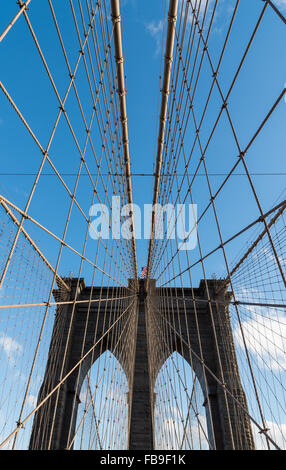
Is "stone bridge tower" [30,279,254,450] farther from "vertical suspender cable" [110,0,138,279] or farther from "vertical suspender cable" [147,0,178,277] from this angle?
"vertical suspender cable" [110,0,138,279]

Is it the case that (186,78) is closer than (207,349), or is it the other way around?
(186,78)

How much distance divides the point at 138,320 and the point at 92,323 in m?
1.98

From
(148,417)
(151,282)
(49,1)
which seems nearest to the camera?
(49,1)

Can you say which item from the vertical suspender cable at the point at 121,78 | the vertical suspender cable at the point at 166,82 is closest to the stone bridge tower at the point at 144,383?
the vertical suspender cable at the point at 166,82

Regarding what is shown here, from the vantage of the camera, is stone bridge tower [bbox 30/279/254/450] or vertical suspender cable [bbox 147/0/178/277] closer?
vertical suspender cable [bbox 147/0/178/277]

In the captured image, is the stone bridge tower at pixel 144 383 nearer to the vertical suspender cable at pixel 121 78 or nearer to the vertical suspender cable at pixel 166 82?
the vertical suspender cable at pixel 166 82

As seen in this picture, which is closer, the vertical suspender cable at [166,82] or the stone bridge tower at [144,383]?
the vertical suspender cable at [166,82]

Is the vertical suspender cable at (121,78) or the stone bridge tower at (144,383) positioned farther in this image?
the stone bridge tower at (144,383)

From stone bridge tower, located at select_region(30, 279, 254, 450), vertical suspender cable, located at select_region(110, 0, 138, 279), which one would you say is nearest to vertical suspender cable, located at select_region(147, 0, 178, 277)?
vertical suspender cable, located at select_region(110, 0, 138, 279)

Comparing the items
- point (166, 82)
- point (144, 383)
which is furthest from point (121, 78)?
point (144, 383)

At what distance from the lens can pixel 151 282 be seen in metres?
12.3

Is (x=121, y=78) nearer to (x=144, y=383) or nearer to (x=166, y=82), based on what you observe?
(x=166, y=82)
